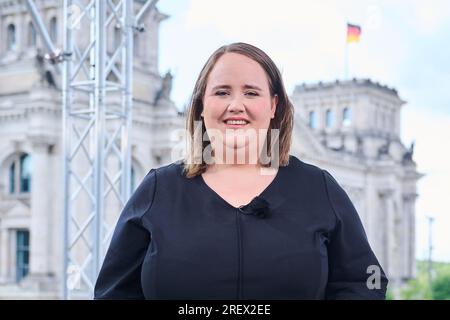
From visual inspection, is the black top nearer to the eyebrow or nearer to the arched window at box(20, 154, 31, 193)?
the eyebrow

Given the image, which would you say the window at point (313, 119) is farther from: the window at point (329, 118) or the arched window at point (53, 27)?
the arched window at point (53, 27)

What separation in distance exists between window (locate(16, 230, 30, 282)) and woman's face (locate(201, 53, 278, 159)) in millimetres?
28808

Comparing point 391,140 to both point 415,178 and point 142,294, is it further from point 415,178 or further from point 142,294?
point 142,294

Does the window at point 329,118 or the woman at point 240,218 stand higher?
the window at point 329,118

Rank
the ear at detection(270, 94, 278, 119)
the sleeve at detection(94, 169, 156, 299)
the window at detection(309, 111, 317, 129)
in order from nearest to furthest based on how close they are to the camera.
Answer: the sleeve at detection(94, 169, 156, 299)
the ear at detection(270, 94, 278, 119)
the window at detection(309, 111, 317, 129)

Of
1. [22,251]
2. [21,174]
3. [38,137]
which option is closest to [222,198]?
[38,137]

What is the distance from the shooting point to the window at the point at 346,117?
53.9 metres

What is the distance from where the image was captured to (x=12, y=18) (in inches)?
1303

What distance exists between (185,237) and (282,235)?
212 mm

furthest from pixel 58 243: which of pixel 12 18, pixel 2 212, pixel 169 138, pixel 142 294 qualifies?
pixel 142 294

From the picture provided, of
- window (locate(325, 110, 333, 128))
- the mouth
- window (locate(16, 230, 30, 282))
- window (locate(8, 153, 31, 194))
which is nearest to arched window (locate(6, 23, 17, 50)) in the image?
window (locate(8, 153, 31, 194))

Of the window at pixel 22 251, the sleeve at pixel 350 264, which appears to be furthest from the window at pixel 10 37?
the sleeve at pixel 350 264

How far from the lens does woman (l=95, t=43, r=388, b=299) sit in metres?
2.07

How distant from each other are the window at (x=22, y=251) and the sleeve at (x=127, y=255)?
28.8m
